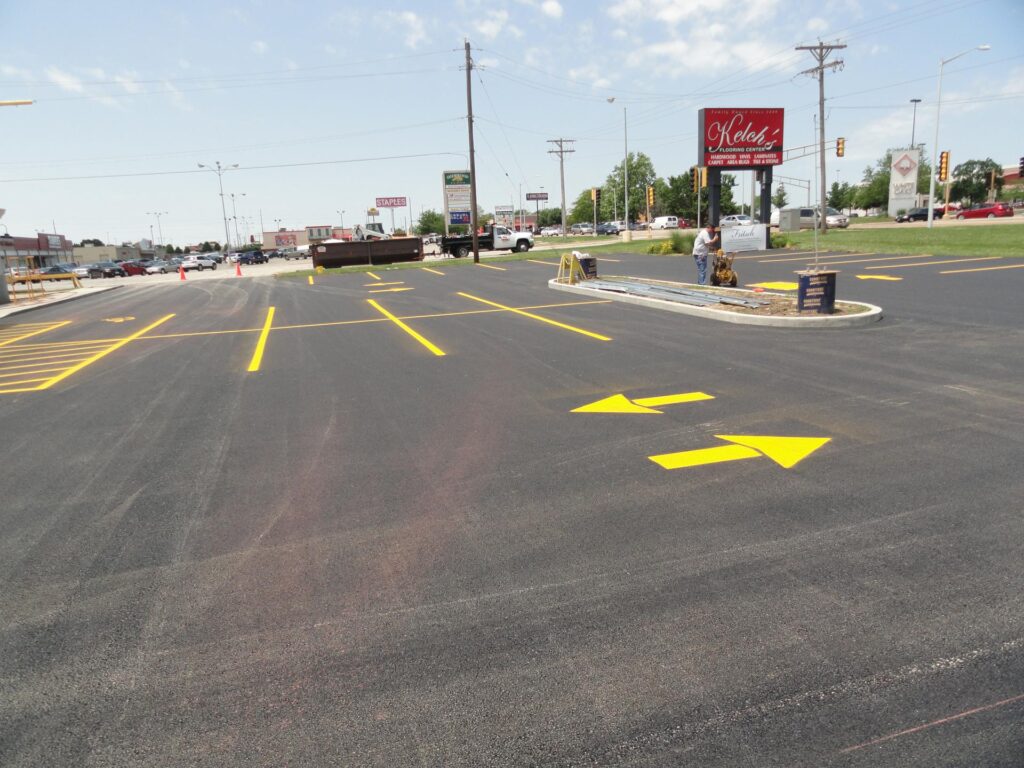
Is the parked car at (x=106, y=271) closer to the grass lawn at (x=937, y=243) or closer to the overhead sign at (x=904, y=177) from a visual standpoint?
the grass lawn at (x=937, y=243)

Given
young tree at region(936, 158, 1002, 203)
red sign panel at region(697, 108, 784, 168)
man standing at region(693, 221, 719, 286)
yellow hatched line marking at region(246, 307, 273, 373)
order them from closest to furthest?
yellow hatched line marking at region(246, 307, 273, 373) → man standing at region(693, 221, 719, 286) → red sign panel at region(697, 108, 784, 168) → young tree at region(936, 158, 1002, 203)

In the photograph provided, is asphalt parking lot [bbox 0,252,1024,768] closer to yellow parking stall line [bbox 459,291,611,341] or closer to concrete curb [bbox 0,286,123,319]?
yellow parking stall line [bbox 459,291,611,341]

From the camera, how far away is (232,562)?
14.3ft

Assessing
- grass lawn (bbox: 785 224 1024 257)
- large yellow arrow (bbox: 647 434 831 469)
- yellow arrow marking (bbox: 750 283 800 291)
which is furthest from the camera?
grass lawn (bbox: 785 224 1024 257)

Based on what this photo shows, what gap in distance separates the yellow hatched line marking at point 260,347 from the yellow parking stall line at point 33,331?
5440 mm

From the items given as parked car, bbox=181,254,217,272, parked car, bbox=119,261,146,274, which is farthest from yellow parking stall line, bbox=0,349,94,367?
parked car, bbox=119,261,146,274

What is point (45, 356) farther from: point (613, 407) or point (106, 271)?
point (106, 271)

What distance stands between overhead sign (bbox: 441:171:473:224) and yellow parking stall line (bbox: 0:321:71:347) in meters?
37.6

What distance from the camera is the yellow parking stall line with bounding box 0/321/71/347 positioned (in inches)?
629

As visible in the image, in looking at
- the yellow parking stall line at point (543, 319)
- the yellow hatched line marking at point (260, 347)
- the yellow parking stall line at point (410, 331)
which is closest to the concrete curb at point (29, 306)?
the yellow hatched line marking at point (260, 347)

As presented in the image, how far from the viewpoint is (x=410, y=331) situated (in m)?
14.3

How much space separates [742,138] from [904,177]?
20664mm

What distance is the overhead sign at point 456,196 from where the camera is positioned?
5434 cm

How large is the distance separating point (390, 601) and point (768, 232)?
33827mm
